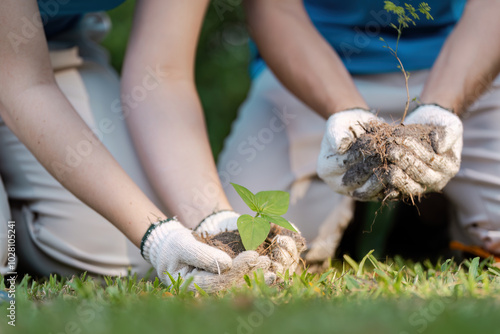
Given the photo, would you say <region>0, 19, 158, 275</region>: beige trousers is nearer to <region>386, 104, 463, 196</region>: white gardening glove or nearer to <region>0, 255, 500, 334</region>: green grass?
<region>0, 255, 500, 334</region>: green grass

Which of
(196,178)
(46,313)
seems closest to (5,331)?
(46,313)

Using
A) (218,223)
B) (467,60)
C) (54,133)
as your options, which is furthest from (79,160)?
(467,60)

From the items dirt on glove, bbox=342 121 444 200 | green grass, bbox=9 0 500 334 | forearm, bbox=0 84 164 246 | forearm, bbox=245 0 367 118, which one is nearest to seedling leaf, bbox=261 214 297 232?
green grass, bbox=9 0 500 334

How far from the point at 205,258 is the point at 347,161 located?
51 cm

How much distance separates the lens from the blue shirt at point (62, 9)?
6.64ft

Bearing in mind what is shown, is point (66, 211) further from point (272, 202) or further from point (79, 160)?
point (272, 202)

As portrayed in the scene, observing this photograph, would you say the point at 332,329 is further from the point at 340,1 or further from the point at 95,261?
the point at 340,1

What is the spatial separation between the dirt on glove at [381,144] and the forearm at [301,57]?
11.7 inches

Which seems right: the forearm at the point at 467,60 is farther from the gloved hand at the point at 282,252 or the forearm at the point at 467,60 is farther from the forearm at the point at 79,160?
the forearm at the point at 79,160

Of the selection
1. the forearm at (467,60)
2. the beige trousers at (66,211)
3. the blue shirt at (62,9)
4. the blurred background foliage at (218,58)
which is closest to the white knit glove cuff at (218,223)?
the beige trousers at (66,211)

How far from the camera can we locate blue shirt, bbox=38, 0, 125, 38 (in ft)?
6.64

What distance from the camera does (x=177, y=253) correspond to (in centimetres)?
141

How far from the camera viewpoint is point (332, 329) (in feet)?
2.91

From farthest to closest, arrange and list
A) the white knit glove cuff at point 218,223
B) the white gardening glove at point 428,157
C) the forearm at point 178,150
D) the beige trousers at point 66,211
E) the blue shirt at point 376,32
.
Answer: the blue shirt at point 376,32 < the beige trousers at point 66,211 < the forearm at point 178,150 < the white knit glove cuff at point 218,223 < the white gardening glove at point 428,157
